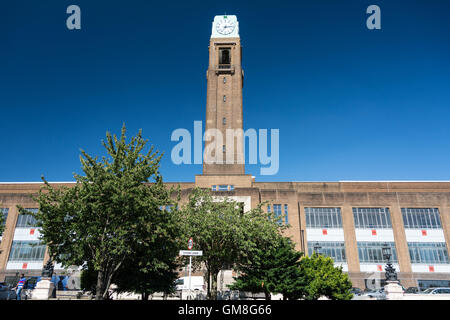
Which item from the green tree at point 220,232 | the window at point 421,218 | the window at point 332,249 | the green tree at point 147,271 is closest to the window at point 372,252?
the window at point 332,249

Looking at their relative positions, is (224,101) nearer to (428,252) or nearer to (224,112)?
(224,112)

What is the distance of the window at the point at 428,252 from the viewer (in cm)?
4147

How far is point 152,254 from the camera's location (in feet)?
53.6

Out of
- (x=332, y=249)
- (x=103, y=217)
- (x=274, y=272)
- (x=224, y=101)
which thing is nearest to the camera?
(x=103, y=217)

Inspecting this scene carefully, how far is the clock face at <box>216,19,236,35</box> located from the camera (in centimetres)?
5522

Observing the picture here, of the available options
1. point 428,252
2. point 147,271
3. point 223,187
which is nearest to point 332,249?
point 428,252

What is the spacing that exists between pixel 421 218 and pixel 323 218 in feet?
46.7

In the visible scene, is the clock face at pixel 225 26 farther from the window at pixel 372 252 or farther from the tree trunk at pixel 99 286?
the tree trunk at pixel 99 286

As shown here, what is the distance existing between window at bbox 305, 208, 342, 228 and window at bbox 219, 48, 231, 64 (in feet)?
96.6

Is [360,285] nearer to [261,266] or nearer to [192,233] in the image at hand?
[261,266]

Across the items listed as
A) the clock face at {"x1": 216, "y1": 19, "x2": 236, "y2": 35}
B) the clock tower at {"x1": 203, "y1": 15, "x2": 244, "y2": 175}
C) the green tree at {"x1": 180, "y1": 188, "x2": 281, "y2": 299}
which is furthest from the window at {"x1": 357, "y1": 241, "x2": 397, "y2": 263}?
the clock face at {"x1": 216, "y1": 19, "x2": 236, "y2": 35}

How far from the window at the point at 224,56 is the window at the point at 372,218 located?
3307cm

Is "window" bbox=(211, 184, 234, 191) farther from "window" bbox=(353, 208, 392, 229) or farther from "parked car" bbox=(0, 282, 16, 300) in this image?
"parked car" bbox=(0, 282, 16, 300)

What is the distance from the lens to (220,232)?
72.1ft
